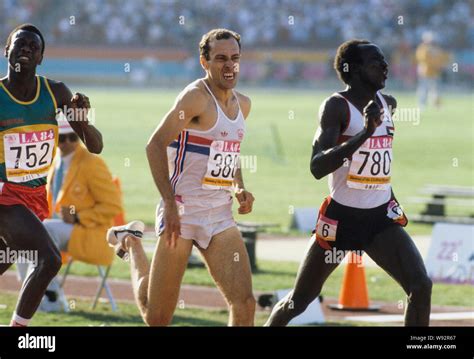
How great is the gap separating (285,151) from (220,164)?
2112 centimetres

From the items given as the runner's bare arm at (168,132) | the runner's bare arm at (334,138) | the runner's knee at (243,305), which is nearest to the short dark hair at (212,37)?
the runner's bare arm at (168,132)

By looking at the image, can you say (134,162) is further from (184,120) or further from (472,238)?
(184,120)

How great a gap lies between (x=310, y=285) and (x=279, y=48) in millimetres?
50580

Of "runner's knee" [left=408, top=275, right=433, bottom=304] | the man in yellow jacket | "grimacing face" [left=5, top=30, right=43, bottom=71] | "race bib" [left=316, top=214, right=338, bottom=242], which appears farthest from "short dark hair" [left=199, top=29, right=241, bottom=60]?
the man in yellow jacket

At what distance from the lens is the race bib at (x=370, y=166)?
852 centimetres

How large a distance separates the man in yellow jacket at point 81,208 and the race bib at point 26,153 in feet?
9.13

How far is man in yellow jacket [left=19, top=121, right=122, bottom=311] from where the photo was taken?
11.4m

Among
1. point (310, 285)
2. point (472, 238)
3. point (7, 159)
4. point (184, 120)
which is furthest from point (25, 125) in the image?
point (472, 238)

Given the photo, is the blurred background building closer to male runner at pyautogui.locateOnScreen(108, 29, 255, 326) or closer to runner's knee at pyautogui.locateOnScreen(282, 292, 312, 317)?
runner's knee at pyautogui.locateOnScreen(282, 292, 312, 317)

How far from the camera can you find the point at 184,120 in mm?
8070

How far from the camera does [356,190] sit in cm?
860

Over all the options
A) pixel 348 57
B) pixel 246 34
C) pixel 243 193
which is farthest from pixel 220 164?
pixel 246 34

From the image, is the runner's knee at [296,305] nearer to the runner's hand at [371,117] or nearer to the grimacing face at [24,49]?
the runner's hand at [371,117]

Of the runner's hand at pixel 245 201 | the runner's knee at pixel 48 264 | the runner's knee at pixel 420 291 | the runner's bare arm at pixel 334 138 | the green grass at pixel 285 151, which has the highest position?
the runner's bare arm at pixel 334 138
